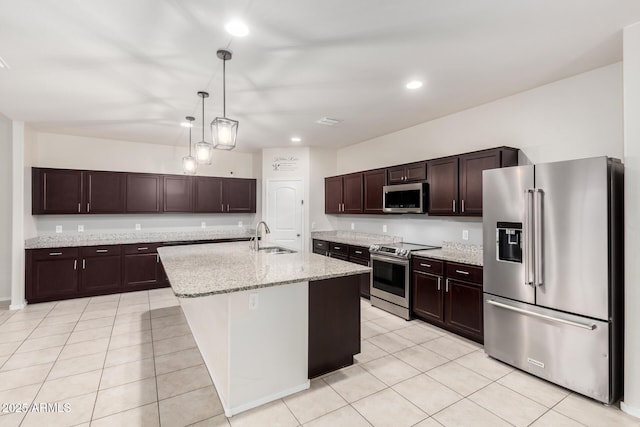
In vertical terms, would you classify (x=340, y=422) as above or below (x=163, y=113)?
below

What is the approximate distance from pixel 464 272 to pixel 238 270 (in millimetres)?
2338

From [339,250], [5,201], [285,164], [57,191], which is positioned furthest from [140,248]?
[339,250]

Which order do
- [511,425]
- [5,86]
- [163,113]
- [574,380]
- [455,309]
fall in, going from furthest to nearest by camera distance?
[163,113] < [455,309] < [5,86] < [574,380] < [511,425]

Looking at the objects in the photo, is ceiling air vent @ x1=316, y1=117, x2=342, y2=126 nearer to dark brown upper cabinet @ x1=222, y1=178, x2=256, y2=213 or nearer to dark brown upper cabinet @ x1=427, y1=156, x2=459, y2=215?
dark brown upper cabinet @ x1=427, y1=156, x2=459, y2=215

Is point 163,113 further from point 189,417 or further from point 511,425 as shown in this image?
point 511,425

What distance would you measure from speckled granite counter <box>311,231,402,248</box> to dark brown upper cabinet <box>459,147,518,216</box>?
5.11 feet

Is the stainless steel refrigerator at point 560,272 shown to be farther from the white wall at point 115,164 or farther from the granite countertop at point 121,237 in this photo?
the white wall at point 115,164

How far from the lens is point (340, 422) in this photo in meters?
2.06

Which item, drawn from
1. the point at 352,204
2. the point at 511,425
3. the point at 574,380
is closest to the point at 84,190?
the point at 352,204

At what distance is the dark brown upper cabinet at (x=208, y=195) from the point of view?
6.04 meters

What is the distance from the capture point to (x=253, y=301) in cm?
220

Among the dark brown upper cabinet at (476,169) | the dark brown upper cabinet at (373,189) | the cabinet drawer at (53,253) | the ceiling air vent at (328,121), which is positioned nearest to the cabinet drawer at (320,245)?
the dark brown upper cabinet at (373,189)

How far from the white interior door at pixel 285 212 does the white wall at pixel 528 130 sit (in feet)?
6.11

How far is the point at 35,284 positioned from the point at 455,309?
583 centimetres
